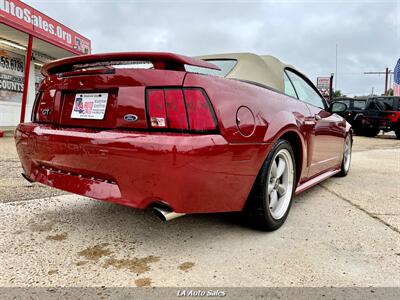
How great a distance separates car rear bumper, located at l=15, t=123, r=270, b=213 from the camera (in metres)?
1.88

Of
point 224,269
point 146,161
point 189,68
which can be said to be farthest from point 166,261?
point 189,68

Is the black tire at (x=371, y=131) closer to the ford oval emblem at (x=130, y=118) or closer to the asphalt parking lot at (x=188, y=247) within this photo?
the asphalt parking lot at (x=188, y=247)

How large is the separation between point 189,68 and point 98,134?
679 millimetres

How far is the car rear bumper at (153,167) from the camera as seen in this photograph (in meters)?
1.88

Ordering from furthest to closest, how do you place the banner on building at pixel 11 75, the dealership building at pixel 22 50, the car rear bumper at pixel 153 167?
the banner on building at pixel 11 75, the dealership building at pixel 22 50, the car rear bumper at pixel 153 167

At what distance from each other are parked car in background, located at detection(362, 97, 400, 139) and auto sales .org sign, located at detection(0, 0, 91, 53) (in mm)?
11691

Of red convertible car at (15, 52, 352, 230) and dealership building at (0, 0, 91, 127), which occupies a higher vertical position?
dealership building at (0, 0, 91, 127)

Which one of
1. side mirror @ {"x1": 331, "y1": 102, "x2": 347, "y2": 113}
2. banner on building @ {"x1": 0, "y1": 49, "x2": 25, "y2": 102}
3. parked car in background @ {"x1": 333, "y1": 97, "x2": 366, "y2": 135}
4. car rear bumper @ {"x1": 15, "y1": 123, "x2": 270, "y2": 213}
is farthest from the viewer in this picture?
parked car in background @ {"x1": 333, "y1": 97, "x2": 366, "y2": 135}

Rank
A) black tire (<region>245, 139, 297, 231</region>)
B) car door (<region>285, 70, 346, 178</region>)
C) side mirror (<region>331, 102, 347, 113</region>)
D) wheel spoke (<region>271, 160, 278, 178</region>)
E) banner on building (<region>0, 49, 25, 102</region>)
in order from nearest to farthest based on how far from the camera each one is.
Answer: black tire (<region>245, 139, 297, 231</region>) → wheel spoke (<region>271, 160, 278, 178</region>) → car door (<region>285, 70, 346, 178</region>) → side mirror (<region>331, 102, 347, 113</region>) → banner on building (<region>0, 49, 25, 102</region>)

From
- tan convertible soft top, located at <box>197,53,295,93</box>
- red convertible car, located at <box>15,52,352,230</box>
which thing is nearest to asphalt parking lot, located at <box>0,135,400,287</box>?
red convertible car, located at <box>15,52,352,230</box>

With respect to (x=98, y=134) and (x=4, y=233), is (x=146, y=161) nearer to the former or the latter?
(x=98, y=134)

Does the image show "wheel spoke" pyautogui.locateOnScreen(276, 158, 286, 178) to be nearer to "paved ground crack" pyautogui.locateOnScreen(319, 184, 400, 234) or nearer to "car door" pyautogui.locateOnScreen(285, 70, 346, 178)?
"car door" pyautogui.locateOnScreen(285, 70, 346, 178)

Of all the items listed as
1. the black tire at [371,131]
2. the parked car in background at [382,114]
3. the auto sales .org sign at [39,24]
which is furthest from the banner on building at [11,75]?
the black tire at [371,131]

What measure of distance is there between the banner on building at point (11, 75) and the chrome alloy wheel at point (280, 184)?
38.8 feet
